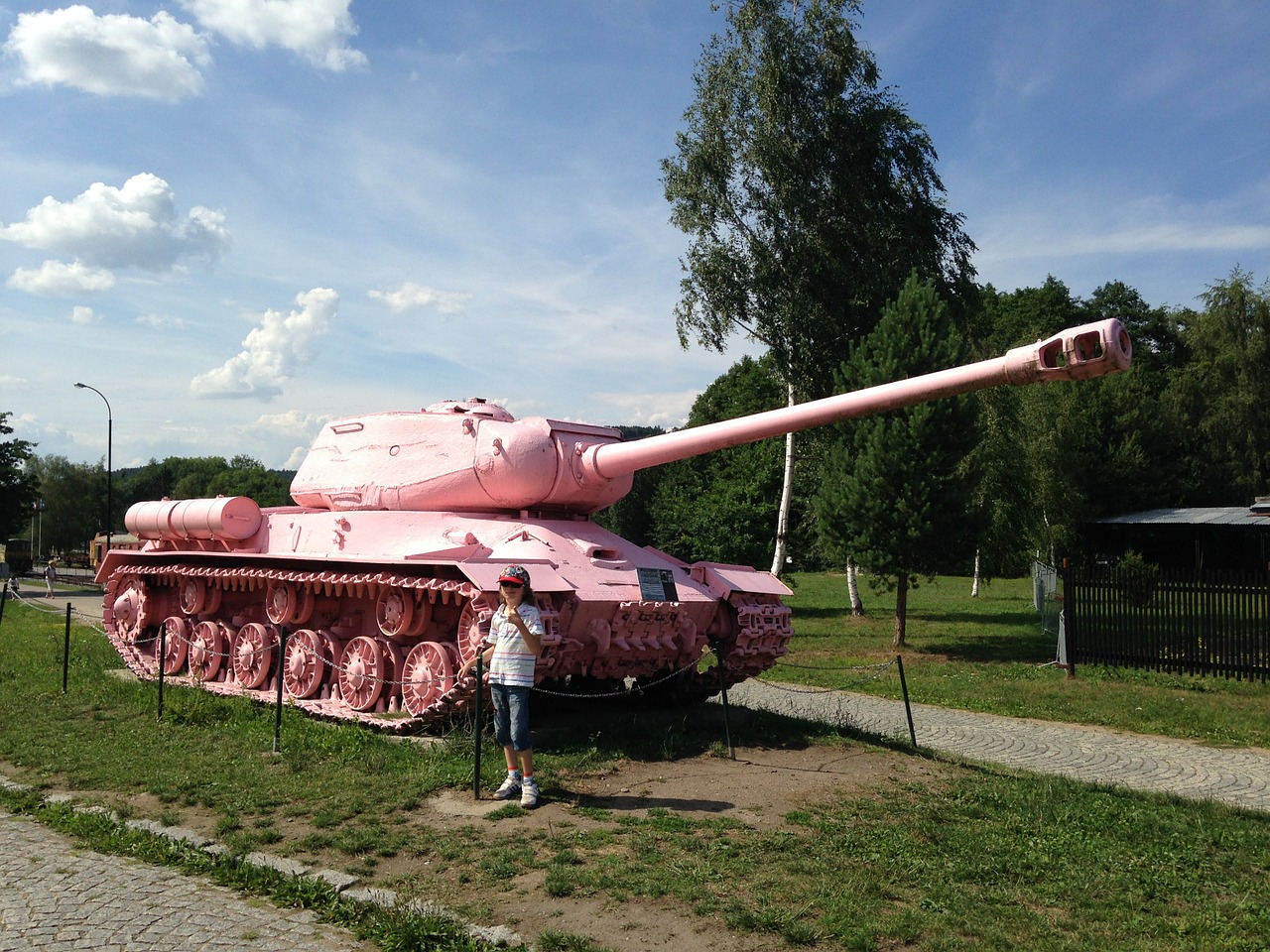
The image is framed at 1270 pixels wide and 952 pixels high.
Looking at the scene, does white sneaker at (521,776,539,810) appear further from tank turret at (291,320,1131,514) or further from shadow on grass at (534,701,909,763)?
tank turret at (291,320,1131,514)

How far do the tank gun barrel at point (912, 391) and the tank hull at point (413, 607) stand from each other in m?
0.94

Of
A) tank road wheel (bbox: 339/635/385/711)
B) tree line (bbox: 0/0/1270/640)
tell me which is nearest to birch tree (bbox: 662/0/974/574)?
tree line (bbox: 0/0/1270/640)

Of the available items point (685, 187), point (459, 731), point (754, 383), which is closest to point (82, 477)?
point (754, 383)

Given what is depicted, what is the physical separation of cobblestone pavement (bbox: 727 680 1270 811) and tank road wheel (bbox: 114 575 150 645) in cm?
834

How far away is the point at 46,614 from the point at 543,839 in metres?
23.3

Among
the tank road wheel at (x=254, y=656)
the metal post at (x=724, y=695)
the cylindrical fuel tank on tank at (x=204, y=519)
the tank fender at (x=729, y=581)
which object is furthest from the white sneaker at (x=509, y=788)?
the cylindrical fuel tank on tank at (x=204, y=519)

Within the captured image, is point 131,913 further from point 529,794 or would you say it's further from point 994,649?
point 994,649

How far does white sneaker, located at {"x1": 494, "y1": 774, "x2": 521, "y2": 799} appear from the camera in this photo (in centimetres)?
731

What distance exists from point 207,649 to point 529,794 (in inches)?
277

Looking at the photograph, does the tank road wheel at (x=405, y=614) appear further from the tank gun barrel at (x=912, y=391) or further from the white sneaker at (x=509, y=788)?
the white sneaker at (x=509, y=788)

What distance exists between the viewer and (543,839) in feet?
21.1

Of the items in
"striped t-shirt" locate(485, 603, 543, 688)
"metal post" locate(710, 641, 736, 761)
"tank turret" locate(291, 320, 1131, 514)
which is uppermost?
"tank turret" locate(291, 320, 1131, 514)

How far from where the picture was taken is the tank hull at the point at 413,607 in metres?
9.17

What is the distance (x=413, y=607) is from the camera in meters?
9.93
